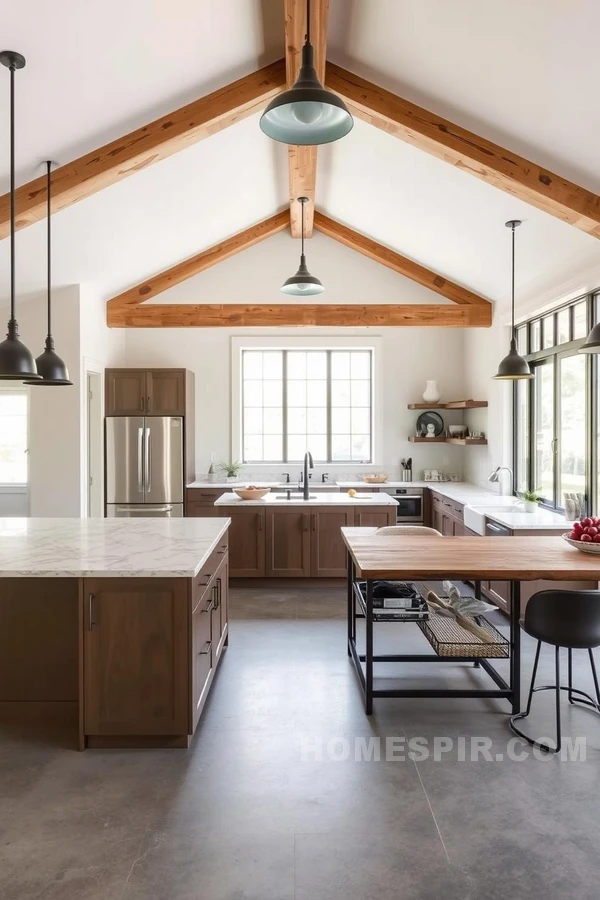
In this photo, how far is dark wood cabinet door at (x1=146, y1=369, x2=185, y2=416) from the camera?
21.8ft

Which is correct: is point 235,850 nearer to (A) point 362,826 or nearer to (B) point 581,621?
(A) point 362,826

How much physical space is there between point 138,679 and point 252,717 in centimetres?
69

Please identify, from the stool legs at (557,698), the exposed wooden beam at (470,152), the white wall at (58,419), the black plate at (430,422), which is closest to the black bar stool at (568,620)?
the stool legs at (557,698)

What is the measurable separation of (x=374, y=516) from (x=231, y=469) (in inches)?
86.7

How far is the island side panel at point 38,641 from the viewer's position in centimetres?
300

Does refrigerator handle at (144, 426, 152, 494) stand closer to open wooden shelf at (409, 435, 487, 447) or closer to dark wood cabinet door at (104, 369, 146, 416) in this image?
dark wood cabinet door at (104, 369, 146, 416)

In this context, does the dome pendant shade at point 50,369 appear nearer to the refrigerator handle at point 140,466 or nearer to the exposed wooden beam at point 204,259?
the refrigerator handle at point 140,466

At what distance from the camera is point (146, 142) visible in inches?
157

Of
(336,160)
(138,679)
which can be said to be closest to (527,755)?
(138,679)

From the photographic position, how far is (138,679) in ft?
8.84

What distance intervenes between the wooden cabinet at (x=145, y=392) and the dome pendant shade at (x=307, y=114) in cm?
452

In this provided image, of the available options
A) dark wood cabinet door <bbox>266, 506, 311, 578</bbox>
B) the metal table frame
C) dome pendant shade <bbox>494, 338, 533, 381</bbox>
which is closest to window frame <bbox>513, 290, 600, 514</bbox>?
dome pendant shade <bbox>494, 338, 533, 381</bbox>

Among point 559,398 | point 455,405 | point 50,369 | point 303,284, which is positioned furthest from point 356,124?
point 455,405

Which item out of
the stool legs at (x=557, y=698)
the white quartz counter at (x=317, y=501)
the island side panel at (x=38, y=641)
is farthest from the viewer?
the white quartz counter at (x=317, y=501)
